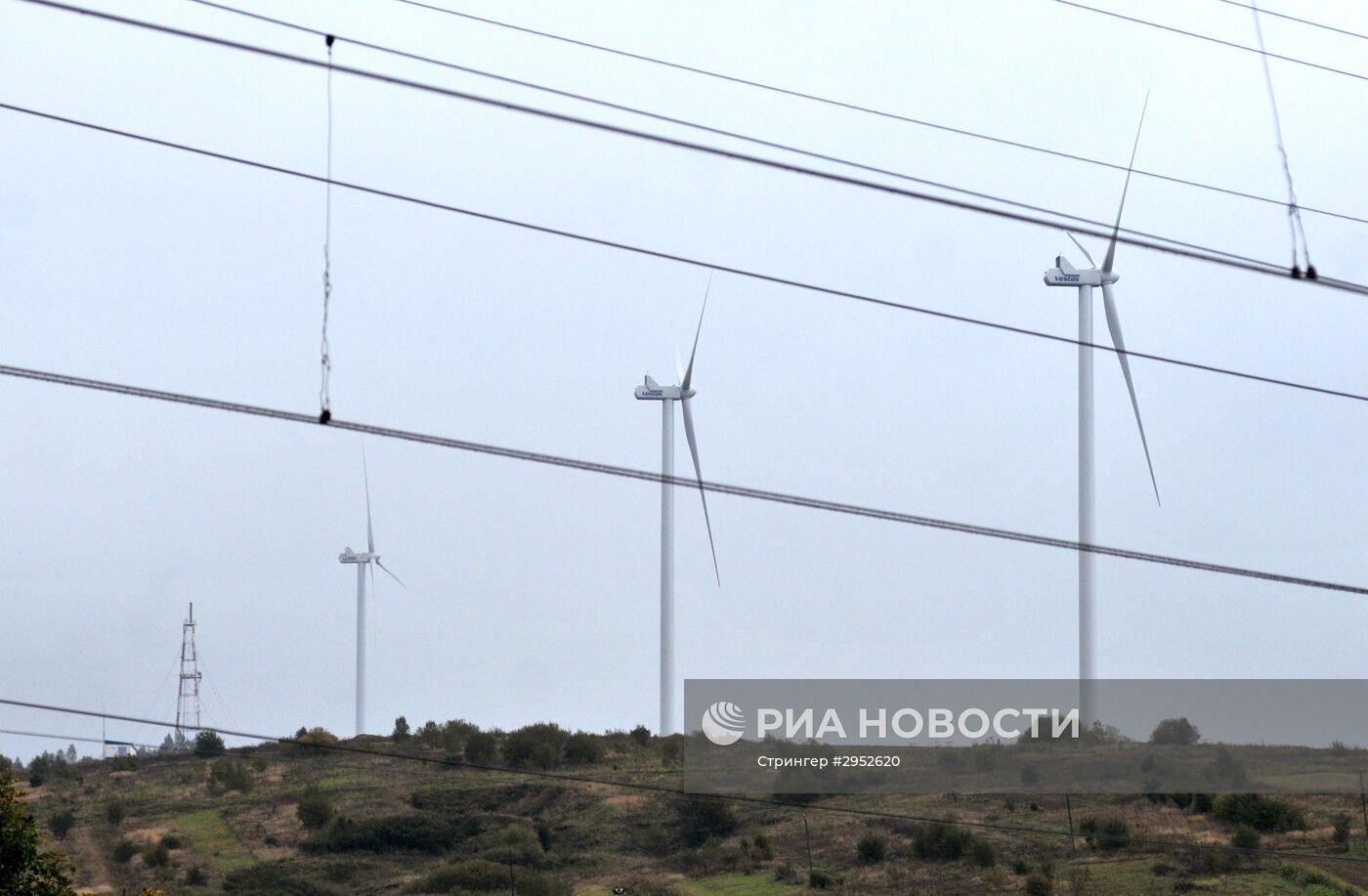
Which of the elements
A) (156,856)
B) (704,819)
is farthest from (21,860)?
(704,819)

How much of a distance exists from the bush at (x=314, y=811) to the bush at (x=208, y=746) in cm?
1568

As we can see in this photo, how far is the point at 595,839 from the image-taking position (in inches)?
2692

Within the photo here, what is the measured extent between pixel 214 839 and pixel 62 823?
6.93 metres

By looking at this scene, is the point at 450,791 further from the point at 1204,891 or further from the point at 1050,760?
the point at 1204,891

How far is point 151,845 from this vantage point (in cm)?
6669

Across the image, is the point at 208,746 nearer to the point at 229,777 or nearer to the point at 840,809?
the point at 229,777

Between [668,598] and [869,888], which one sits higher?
[668,598]

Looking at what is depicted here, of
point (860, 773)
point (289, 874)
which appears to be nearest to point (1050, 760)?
Result: point (860, 773)

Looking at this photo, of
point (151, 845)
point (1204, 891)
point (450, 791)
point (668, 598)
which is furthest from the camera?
point (450, 791)

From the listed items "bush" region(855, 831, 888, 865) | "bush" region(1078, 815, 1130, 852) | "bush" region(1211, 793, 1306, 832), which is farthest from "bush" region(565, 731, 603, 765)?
"bush" region(1211, 793, 1306, 832)

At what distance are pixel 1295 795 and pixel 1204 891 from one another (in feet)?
53.5

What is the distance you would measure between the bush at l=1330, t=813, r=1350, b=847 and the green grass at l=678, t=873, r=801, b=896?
67.3 ft

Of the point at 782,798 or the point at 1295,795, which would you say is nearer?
the point at 1295,795

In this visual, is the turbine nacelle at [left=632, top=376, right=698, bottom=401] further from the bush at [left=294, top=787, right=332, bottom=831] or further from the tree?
the tree
